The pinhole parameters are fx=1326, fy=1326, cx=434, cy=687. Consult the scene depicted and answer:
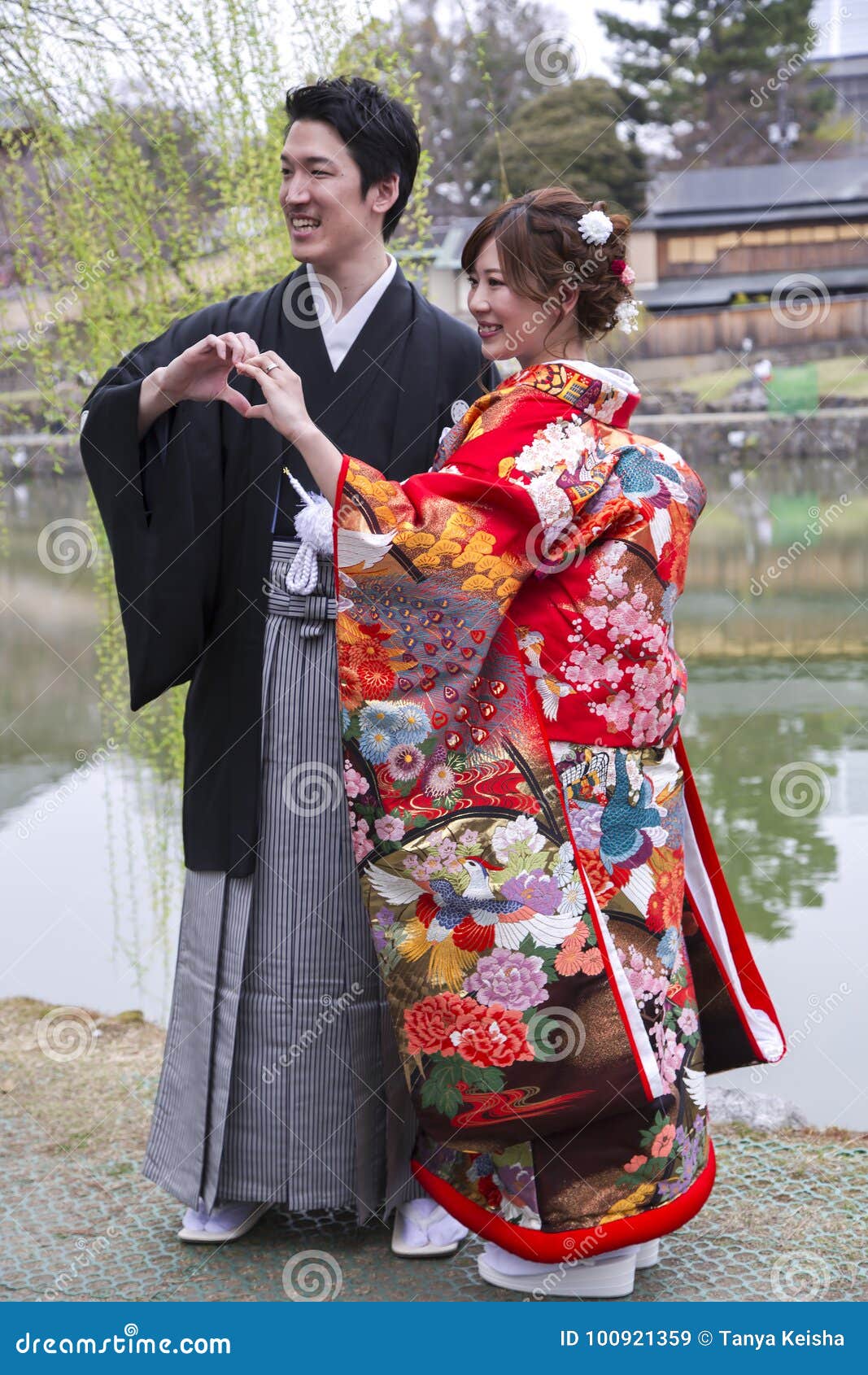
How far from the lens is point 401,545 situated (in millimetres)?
1749

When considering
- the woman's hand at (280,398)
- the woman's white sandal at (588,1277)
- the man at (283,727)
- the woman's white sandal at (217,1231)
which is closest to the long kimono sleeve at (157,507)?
the man at (283,727)

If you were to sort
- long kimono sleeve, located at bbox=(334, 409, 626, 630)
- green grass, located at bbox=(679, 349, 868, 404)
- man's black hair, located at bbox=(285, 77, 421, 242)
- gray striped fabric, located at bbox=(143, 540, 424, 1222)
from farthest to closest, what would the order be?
green grass, located at bbox=(679, 349, 868, 404), gray striped fabric, located at bbox=(143, 540, 424, 1222), man's black hair, located at bbox=(285, 77, 421, 242), long kimono sleeve, located at bbox=(334, 409, 626, 630)

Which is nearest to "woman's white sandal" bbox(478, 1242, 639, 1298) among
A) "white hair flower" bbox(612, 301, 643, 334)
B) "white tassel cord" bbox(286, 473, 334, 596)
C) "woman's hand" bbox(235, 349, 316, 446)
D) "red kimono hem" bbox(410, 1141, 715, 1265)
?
"red kimono hem" bbox(410, 1141, 715, 1265)

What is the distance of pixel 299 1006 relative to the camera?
2129 millimetres

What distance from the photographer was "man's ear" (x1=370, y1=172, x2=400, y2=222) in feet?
6.81

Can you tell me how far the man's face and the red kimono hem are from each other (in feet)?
4.67

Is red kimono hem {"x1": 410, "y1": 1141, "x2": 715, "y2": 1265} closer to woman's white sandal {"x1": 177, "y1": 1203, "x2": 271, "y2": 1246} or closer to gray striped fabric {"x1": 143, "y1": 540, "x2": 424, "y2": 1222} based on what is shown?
gray striped fabric {"x1": 143, "y1": 540, "x2": 424, "y2": 1222}

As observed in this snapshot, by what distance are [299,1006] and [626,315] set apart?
1.18 m

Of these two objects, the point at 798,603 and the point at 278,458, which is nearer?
the point at 278,458

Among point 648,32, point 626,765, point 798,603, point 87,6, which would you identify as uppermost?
point 648,32

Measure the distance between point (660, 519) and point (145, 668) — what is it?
2.76ft

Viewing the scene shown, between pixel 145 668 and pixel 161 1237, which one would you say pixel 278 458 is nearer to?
pixel 145 668

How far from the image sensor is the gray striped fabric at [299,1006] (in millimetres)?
2113

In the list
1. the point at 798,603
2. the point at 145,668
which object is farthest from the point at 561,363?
the point at 798,603
